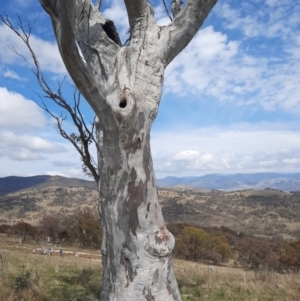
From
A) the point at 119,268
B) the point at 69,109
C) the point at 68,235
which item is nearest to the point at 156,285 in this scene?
the point at 119,268

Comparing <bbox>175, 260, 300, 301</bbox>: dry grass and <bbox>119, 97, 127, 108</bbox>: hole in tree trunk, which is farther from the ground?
<bbox>119, 97, 127, 108</bbox>: hole in tree trunk

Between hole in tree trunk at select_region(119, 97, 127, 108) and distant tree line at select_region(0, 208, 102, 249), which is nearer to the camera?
hole in tree trunk at select_region(119, 97, 127, 108)

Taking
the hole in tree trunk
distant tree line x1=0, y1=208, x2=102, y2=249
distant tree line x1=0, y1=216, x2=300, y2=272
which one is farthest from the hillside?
the hole in tree trunk

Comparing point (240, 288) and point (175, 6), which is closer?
point (175, 6)

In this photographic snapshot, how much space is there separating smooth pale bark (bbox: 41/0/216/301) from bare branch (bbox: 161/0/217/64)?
5.2 inches

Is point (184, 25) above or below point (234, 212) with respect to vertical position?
above

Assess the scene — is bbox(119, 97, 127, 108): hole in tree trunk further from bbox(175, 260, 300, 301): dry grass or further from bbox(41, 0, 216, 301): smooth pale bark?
bbox(175, 260, 300, 301): dry grass

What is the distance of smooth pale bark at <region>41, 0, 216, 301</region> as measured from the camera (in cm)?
287

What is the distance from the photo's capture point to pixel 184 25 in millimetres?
3771

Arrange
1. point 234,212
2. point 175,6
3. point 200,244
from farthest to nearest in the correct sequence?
point 234,212 < point 200,244 < point 175,6

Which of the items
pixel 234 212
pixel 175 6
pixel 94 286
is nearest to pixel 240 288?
pixel 94 286

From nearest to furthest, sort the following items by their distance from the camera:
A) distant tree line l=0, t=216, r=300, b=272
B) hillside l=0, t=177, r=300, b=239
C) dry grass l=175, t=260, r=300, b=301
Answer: dry grass l=175, t=260, r=300, b=301
distant tree line l=0, t=216, r=300, b=272
hillside l=0, t=177, r=300, b=239

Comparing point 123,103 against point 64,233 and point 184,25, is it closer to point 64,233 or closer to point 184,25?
point 184,25

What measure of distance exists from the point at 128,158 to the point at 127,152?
0.06 metres
